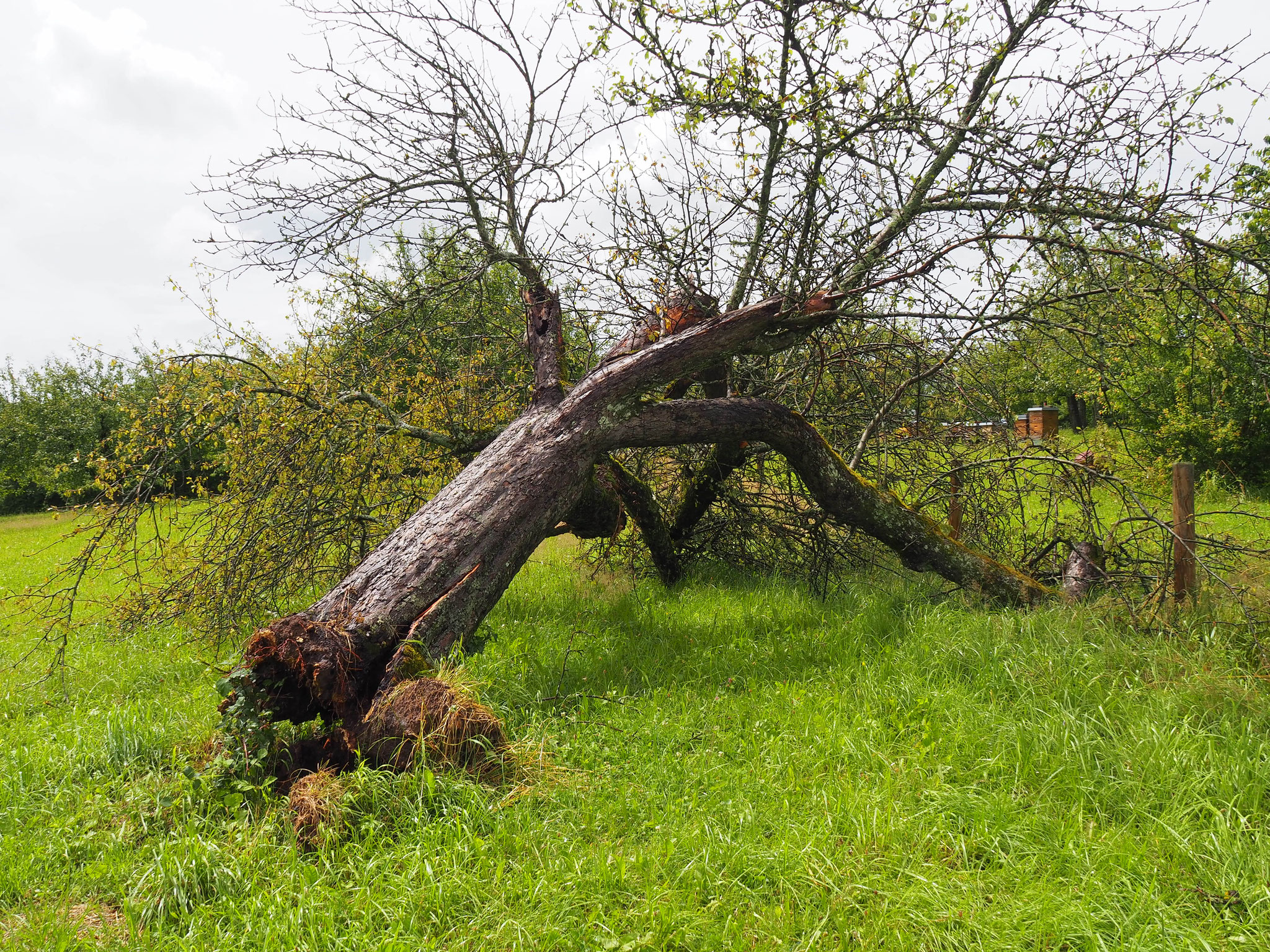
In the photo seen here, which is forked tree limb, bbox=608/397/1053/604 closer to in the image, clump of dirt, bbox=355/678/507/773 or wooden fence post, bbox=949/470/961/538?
wooden fence post, bbox=949/470/961/538

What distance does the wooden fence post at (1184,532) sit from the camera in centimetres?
462

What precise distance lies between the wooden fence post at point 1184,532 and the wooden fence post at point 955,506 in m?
1.63

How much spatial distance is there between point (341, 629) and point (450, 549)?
28.4 inches

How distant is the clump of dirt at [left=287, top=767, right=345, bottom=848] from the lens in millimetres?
2803

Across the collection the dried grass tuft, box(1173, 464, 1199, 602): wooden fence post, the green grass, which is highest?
box(1173, 464, 1199, 602): wooden fence post

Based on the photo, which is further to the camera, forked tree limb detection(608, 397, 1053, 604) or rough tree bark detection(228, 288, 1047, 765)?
forked tree limb detection(608, 397, 1053, 604)

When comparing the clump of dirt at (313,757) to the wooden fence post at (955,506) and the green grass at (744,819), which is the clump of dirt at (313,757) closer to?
the green grass at (744,819)

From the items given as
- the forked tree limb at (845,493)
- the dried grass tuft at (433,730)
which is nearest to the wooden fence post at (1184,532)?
the forked tree limb at (845,493)

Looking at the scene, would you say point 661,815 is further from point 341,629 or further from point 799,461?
point 799,461

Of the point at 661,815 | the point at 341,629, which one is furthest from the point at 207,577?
the point at 661,815

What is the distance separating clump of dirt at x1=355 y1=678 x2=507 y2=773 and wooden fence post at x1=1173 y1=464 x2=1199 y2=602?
452 centimetres

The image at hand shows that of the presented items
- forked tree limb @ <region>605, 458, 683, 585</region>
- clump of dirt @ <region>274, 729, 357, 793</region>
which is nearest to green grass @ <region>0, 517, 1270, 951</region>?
clump of dirt @ <region>274, 729, 357, 793</region>

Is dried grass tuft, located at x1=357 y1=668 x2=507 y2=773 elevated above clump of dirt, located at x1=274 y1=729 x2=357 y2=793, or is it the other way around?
dried grass tuft, located at x1=357 y1=668 x2=507 y2=773

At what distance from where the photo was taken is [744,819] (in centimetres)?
287
